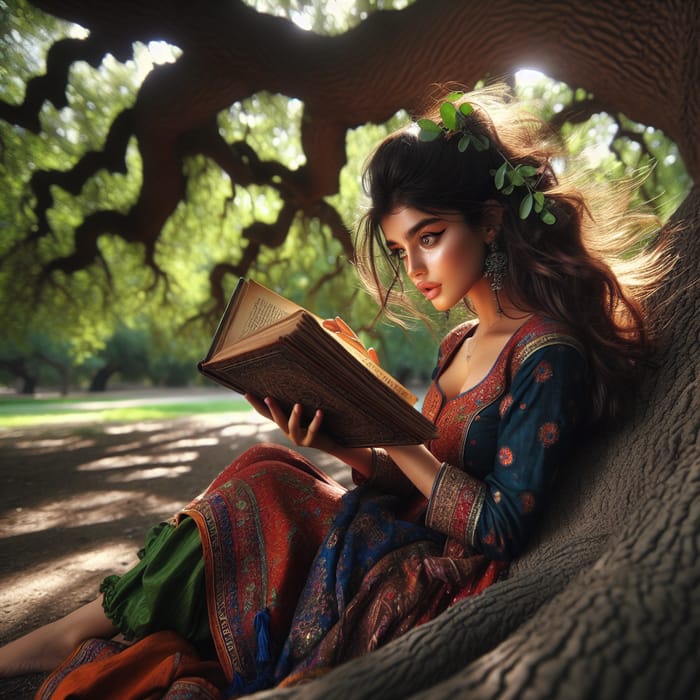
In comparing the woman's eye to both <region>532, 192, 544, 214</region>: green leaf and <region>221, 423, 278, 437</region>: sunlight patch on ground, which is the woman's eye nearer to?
<region>532, 192, 544, 214</region>: green leaf

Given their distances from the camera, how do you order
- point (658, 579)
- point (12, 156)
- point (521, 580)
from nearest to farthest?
point (658, 579)
point (521, 580)
point (12, 156)

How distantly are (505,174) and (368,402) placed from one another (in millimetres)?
861

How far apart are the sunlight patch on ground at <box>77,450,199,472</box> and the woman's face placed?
4.62 meters

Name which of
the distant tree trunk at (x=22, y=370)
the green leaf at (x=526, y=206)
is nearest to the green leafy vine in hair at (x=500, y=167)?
the green leaf at (x=526, y=206)

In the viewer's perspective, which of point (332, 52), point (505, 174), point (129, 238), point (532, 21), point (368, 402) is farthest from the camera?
point (129, 238)

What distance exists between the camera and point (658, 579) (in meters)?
0.67

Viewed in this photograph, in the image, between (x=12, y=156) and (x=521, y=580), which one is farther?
(x=12, y=156)

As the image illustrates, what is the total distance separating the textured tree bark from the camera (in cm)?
56

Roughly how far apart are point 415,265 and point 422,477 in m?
0.66

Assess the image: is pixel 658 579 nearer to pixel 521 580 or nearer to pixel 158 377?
pixel 521 580

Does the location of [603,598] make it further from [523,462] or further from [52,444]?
[52,444]

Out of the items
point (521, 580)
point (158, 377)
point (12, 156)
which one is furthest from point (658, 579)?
point (158, 377)

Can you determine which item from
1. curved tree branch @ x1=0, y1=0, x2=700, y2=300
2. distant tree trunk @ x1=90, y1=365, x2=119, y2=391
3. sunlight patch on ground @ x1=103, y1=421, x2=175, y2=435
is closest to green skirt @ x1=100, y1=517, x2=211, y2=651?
curved tree branch @ x1=0, y1=0, x2=700, y2=300

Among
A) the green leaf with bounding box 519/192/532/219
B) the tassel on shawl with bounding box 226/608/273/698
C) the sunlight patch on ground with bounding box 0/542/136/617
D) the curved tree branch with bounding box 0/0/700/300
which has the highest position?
the curved tree branch with bounding box 0/0/700/300
